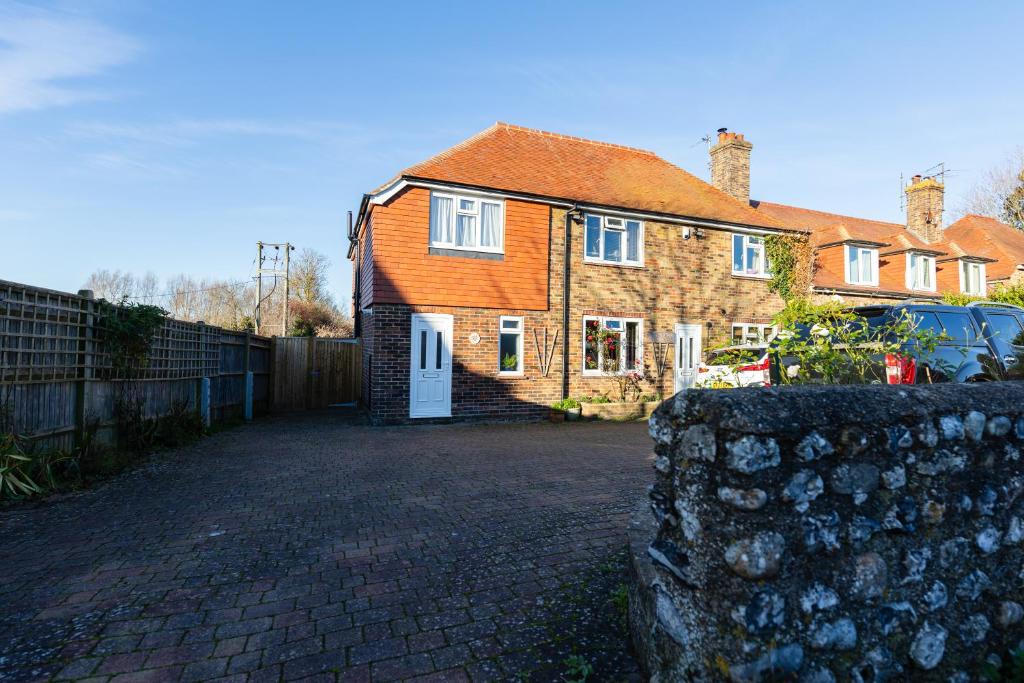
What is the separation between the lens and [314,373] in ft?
53.1

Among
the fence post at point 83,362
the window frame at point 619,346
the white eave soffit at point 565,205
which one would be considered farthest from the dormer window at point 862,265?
the fence post at point 83,362

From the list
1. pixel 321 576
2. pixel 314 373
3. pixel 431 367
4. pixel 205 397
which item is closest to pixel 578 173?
pixel 431 367

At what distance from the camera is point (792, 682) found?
1770mm

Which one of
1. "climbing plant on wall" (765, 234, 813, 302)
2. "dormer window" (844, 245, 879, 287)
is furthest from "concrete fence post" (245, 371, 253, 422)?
"dormer window" (844, 245, 879, 287)

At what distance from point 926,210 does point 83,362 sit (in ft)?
99.7

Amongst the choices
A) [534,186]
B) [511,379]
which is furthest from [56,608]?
[534,186]

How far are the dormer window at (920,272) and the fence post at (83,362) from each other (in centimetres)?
2459

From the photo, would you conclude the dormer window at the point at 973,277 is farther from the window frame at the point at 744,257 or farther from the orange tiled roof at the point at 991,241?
the window frame at the point at 744,257

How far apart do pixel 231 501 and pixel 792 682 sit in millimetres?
5245

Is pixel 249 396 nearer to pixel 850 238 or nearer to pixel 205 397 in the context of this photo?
pixel 205 397

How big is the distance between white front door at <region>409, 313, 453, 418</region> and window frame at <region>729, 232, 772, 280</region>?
8.61m

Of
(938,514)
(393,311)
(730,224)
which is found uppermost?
(730,224)

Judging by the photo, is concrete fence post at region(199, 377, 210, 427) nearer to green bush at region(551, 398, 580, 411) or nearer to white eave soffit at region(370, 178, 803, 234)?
white eave soffit at region(370, 178, 803, 234)

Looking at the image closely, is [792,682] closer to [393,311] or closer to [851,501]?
[851,501]
